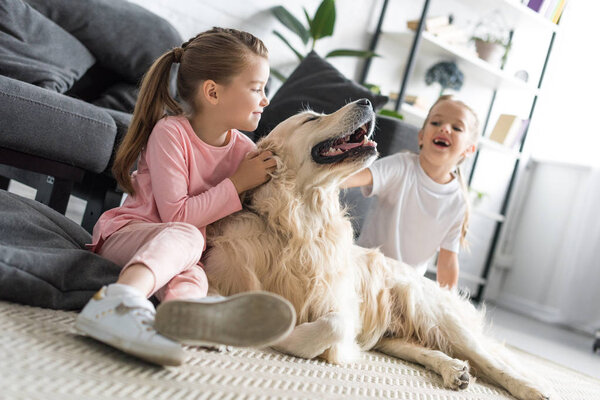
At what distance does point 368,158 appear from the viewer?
4.82 ft

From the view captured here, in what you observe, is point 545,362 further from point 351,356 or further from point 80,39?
point 80,39

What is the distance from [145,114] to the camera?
1.53m

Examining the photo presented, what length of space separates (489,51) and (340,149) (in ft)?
10.5

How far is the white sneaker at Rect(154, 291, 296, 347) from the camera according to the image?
34.7 inches

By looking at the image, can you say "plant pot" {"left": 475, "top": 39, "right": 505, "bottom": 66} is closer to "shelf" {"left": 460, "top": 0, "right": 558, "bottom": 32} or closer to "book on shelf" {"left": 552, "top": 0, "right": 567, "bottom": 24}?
"shelf" {"left": 460, "top": 0, "right": 558, "bottom": 32}

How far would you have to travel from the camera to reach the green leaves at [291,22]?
3.68m

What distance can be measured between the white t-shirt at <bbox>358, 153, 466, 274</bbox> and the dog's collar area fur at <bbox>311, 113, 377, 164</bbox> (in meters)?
0.71

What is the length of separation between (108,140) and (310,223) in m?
0.89

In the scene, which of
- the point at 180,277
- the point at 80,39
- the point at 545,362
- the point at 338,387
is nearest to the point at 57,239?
the point at 180,277

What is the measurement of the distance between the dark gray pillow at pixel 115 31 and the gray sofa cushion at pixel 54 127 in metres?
0.82

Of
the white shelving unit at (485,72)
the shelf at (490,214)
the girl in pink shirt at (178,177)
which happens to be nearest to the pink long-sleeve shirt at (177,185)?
the girl in pink shirt at (178,177)

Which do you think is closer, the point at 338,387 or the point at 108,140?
the point at 338,387

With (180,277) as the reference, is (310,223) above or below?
above

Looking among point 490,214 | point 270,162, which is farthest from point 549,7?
point 270,162
